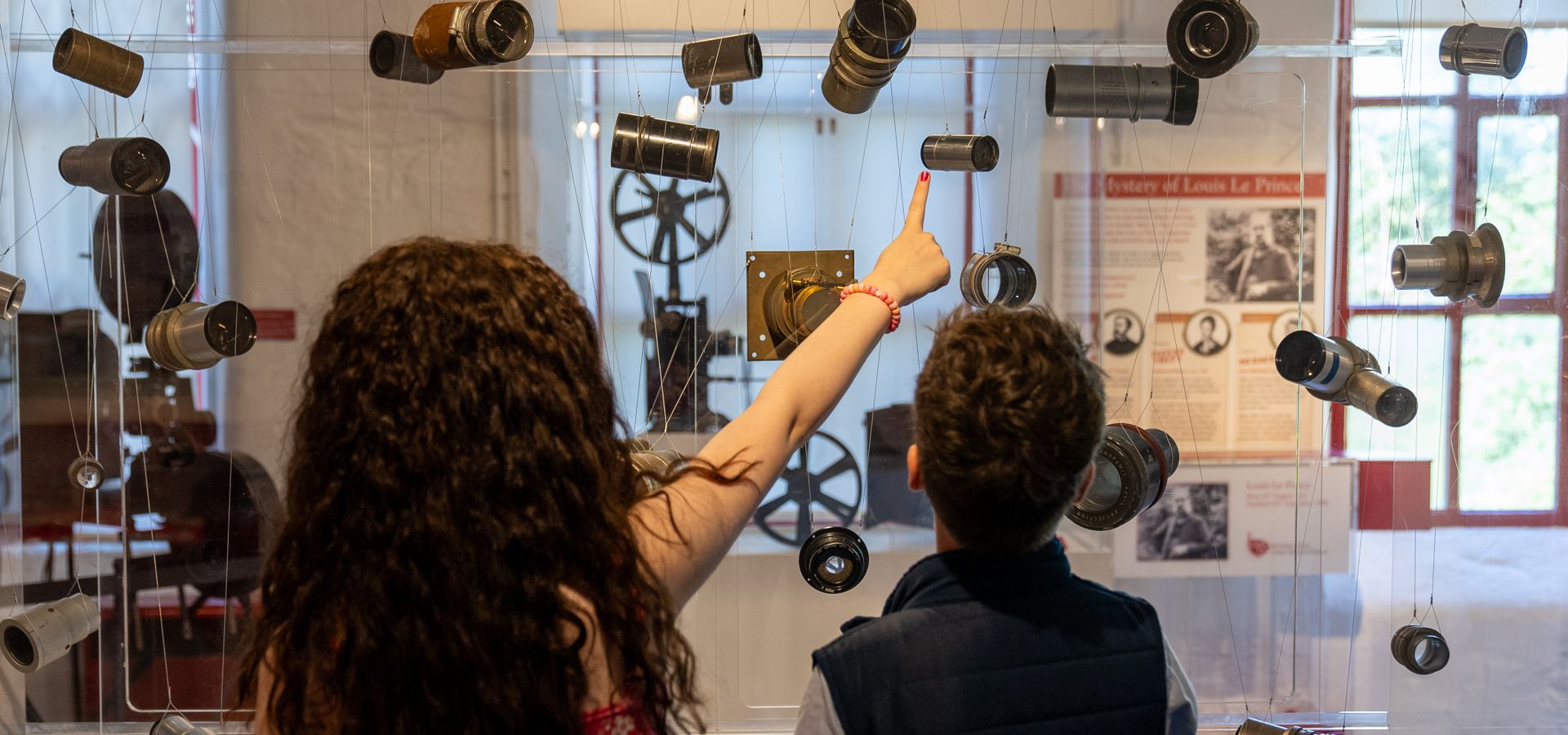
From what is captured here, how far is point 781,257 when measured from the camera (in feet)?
10.6

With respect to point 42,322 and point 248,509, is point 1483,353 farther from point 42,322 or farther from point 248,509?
point 42,322

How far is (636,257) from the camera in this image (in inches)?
131

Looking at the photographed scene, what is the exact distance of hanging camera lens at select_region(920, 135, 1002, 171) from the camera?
115 inches

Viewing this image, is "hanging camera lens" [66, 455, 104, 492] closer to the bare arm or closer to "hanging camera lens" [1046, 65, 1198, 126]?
the bare arm

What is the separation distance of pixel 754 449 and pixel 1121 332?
92.2 inches

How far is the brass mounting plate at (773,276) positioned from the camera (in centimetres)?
322

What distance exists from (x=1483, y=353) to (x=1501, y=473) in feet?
1.16

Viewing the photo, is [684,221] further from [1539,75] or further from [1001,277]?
[1539,75]

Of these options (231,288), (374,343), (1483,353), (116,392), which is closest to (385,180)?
(231,288)

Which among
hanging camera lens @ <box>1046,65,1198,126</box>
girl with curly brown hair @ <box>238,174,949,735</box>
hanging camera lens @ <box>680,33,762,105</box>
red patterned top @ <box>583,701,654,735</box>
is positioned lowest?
red patterned top @ <box>583,701,654,735</box>

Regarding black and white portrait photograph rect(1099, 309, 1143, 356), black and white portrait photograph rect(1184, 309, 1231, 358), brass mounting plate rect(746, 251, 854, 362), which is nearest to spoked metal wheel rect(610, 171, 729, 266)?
brass mounting plate rect(746, 251, 854, 362)

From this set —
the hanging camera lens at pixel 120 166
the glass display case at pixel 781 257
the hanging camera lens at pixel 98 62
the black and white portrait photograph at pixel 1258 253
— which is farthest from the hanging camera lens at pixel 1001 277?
the hanging camera lens at pixel 98 62

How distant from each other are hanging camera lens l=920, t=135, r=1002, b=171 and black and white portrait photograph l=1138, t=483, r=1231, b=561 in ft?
4.03

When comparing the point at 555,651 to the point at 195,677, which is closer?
the point at 555,651
